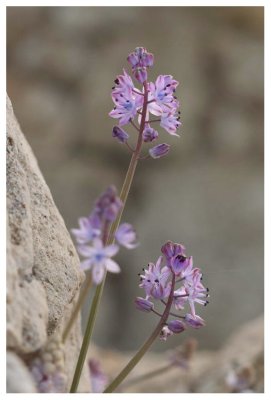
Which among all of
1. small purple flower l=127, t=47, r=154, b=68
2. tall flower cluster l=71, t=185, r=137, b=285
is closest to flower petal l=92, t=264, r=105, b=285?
tall flower cluster l=71, t=185, r=137, b=285

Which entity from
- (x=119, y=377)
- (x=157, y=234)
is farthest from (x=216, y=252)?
(x=119, y=377)

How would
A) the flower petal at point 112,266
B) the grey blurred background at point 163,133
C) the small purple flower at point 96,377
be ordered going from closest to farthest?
the flower petal at point 112,266 → the small purple flower at point 96,377 → the grey blurred background at point 163,133

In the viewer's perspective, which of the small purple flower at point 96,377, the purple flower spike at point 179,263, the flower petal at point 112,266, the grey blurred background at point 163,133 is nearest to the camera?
the flower petal at point 112,266

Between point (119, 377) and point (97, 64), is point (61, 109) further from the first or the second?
point (119, 377)

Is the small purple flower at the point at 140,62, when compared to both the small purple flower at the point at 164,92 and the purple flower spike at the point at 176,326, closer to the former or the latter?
the small purple flower at the point at 164,92

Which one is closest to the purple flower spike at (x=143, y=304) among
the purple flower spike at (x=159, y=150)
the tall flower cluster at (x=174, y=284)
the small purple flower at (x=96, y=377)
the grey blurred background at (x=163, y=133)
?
the tall flower cluster at (x=174, y=284)

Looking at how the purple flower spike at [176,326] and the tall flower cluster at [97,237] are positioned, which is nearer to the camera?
the tall flower cluster at [97,237]
